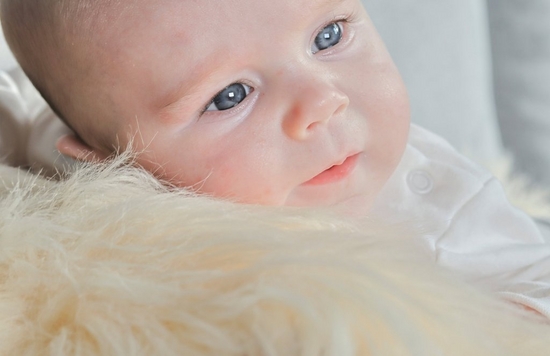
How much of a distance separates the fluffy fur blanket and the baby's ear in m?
0.26

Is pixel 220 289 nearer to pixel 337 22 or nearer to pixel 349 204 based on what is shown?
pixel 349 204

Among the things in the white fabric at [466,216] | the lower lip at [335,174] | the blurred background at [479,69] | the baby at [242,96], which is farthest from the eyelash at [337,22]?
the blurred background at [479,69]

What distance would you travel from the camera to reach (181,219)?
0.68m

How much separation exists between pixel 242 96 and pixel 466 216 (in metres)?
0.47

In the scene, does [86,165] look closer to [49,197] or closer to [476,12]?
[49,197]

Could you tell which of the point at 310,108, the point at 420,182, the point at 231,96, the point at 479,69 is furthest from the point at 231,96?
the point at 479,69

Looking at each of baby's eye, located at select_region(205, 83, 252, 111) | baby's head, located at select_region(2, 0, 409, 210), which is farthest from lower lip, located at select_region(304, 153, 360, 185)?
baby's eye, located at select_region(205, 83, 252, 111)

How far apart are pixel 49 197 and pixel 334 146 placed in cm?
36

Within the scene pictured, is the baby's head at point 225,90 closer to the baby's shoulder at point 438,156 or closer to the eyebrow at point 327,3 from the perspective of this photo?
the eyebrow at point 327,3

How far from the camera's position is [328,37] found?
3.05ft

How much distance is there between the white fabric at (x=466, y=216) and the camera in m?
0.94

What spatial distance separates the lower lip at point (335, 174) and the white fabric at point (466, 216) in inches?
3.4

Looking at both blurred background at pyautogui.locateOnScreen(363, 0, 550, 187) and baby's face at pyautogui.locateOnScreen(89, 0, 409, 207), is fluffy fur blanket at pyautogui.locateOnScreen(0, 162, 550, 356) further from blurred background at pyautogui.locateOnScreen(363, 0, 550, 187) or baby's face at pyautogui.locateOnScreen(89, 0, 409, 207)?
blurred background at pyautogui.locateOnScreen(363, 0, 550, 187)

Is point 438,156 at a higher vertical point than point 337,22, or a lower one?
lower
